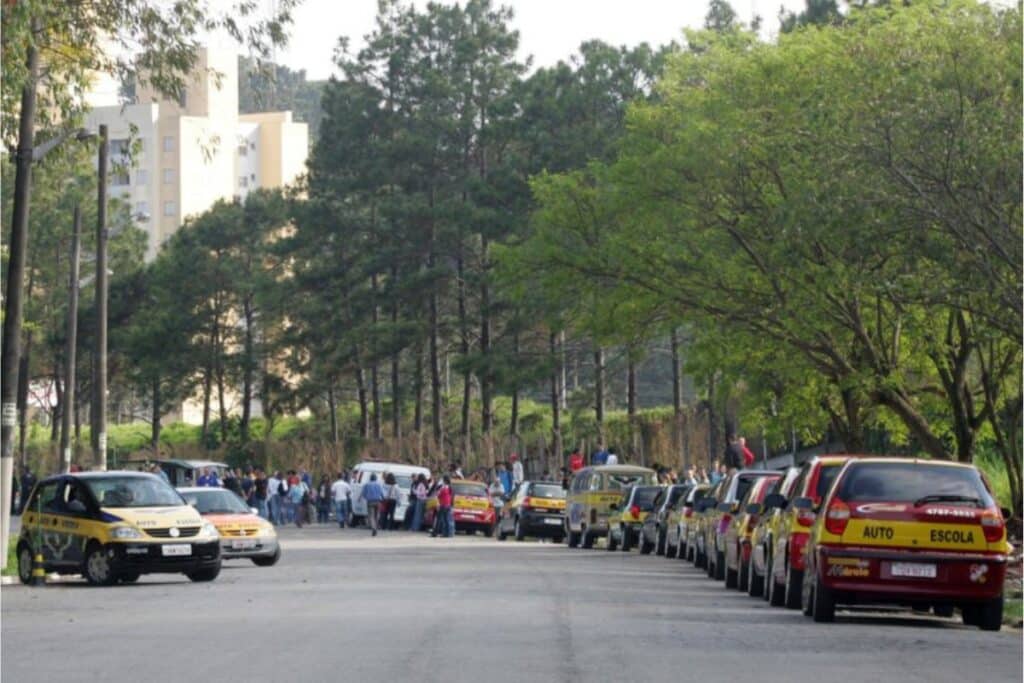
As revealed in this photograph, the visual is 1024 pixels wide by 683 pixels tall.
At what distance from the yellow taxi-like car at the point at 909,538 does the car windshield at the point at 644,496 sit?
22.7 meters

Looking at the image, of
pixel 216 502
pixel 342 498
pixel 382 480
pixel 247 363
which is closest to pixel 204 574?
pixel 216 502

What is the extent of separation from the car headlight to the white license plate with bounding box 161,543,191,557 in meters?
0.41

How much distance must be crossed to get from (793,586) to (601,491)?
77.2 ft

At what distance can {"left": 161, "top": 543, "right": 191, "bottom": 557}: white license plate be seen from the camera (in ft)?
95.1

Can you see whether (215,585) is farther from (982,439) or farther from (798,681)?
(982,439)

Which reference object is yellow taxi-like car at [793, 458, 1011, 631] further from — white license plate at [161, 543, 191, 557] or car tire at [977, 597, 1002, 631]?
white license plate at [161, 543, 191, 557]

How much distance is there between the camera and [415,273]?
247 ft

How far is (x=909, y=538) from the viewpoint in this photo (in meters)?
20.1

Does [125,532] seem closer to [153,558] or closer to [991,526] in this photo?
Result: [153,558]

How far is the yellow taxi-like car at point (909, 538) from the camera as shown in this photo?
20062 mm

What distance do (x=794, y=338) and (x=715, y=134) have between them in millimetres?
4418

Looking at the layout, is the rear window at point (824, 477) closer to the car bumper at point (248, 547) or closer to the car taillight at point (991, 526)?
the car taillight at point (991, 526)

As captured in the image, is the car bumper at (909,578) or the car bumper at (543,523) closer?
the car bumper at (909,578)

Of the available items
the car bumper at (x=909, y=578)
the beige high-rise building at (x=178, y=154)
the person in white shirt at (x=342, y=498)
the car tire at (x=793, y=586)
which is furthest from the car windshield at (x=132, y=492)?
the beige high-rise building at (x=178, y=154)
